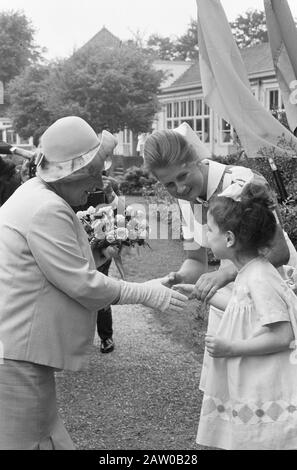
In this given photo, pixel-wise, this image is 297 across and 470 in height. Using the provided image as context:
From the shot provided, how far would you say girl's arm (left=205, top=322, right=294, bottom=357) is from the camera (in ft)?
8.71

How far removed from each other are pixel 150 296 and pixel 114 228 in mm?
2273

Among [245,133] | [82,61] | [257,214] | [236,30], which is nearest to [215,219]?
[257,214]

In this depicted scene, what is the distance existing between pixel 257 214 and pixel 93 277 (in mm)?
746

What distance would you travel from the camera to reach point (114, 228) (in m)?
5.11

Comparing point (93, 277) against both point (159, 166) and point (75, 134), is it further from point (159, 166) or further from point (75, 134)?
point (159, 166)

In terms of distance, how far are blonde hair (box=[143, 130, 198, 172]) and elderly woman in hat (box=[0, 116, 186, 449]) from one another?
0.43 m

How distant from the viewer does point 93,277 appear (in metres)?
2.73

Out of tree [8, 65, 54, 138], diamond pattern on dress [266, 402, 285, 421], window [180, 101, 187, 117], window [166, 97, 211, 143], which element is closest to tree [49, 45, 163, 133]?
window [180, 101, 187, 117]

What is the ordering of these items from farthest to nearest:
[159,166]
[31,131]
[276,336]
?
1. [31,131]
2. [159,166]
3. [276,336]

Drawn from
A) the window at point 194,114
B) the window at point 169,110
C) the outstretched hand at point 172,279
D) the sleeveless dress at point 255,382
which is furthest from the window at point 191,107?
the sleeveless dress at point 255,382

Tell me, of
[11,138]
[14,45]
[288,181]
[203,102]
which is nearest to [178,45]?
[14,45]

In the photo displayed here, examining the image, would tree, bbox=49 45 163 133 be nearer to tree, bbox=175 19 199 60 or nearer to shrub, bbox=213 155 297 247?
shrub, bbox=213 155 297 247

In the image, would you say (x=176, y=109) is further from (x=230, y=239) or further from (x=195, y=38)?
(x=195, y=38)

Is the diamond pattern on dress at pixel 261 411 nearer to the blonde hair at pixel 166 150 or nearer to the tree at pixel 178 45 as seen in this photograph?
the blonde hair at pixel 166 150
